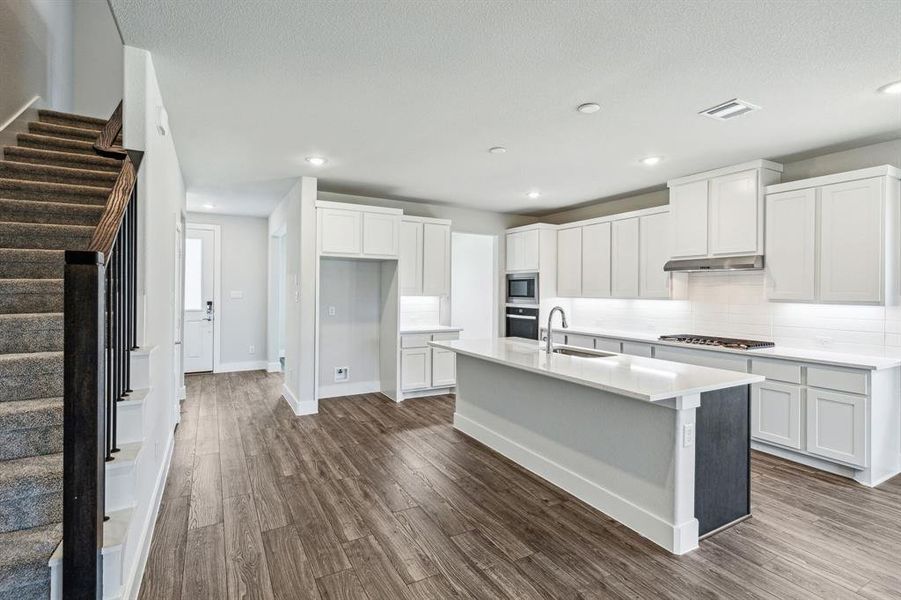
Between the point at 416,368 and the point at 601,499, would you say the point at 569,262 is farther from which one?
the point at 601,499

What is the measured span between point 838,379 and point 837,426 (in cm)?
35

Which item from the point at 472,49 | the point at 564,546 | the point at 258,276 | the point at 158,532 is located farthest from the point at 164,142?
the point at 258,276

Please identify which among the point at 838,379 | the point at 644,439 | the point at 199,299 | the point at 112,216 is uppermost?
the point at 112,216

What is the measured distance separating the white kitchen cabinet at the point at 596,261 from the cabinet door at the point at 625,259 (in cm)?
10

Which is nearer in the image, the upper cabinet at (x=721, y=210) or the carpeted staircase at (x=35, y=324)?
the carpeted staircase at (x=35, y=324)

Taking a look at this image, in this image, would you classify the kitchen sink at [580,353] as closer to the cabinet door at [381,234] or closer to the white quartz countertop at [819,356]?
the white quartz countertop at [819,356]

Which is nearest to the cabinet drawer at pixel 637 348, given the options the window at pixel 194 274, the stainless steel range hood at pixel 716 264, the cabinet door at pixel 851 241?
the stainless steel range hood at pixel 716 264

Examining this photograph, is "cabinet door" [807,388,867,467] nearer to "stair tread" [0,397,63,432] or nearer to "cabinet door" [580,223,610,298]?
"cabinet door" [580,223,610,298]

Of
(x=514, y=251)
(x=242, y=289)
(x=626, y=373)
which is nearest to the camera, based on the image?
(x=626, y=373)

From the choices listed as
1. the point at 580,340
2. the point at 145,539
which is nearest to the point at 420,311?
the point at 580,340

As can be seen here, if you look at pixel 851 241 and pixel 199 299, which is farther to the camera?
pixel 199 299

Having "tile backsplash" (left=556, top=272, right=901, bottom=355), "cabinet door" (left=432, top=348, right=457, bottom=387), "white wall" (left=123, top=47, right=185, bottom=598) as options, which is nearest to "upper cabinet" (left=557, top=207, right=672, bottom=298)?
"tile backsplash" (left=556, top=272, right=901, bottom=355)

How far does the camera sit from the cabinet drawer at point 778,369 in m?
3.53

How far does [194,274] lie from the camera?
692 centimetres
